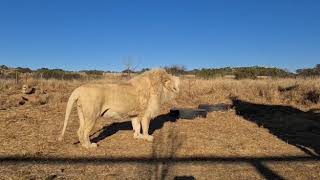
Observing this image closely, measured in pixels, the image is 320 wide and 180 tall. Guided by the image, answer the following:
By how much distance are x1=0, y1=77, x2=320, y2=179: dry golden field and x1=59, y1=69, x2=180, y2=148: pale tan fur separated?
55 centimetres

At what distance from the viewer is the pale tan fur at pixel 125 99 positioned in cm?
1028

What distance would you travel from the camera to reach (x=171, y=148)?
10.6 m

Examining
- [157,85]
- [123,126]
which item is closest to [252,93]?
[123,126]

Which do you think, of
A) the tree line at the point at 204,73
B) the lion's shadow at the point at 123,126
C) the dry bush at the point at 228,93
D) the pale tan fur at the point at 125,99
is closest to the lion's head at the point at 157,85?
the pale tan fur at the point at 125,99

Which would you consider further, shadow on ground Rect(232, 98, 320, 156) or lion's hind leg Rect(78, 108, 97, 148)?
shadow on ground Rect(232, 98, 320, 156)

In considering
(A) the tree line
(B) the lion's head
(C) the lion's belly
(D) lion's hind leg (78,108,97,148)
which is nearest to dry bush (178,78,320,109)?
(B) the lion's head

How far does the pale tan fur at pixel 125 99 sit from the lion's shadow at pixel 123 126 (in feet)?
3.36

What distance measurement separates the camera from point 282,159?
9.68m

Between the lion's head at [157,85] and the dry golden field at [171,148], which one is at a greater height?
the lion's head at [157,85]

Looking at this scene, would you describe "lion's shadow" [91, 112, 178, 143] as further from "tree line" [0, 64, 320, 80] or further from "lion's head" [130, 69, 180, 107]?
"tree line" [0, 64, 320, 80]

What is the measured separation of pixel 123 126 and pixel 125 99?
3.37m

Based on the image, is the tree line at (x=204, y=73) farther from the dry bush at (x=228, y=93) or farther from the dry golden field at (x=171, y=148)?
the dry golden field at (x=171, y=148)

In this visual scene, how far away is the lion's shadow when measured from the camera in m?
12.5

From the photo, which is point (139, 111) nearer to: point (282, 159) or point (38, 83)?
point (282, 159)
